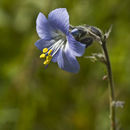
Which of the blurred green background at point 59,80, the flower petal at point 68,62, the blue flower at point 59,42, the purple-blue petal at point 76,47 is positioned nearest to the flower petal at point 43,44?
the blue flower at point 59,42

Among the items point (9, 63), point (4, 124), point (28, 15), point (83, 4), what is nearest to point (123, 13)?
point (83, 4)

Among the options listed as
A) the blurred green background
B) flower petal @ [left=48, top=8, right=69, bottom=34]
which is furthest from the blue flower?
the blurred green background

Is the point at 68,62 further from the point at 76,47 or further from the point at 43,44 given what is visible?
the point at 43,44

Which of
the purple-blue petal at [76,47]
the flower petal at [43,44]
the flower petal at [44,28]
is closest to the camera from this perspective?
the purple-blue petal at [76,47]

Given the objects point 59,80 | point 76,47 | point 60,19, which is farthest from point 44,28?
point 59,80

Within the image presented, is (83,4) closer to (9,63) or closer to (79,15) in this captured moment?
(79,15)

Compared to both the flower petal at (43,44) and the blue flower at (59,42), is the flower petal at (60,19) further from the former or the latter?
the flower petal at (43,44)

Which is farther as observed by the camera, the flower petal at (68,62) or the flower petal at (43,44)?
the flower petal at (43,44)

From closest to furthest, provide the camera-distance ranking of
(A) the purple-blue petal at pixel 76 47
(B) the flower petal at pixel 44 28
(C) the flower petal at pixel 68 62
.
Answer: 1. (A) the purple-blue petal at pixel 76 47
2. (C) the flower petal at pixel 68 62
3. (B) the flower petal at pixel 44 28

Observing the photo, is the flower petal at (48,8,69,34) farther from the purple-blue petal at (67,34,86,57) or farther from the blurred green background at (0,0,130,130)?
the blurred green background at (0,0,130,130)
